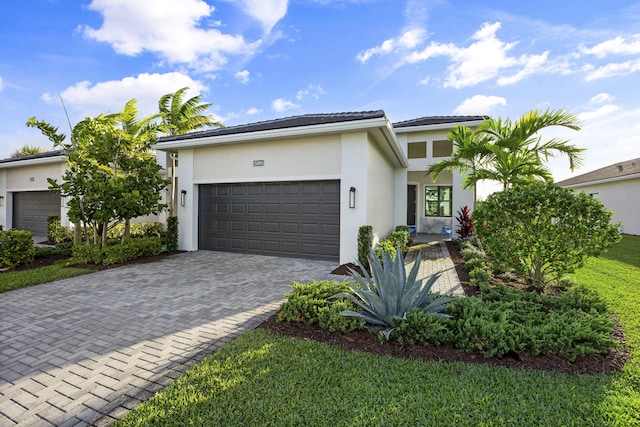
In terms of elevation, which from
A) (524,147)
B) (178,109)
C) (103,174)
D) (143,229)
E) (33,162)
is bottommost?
(143,229)

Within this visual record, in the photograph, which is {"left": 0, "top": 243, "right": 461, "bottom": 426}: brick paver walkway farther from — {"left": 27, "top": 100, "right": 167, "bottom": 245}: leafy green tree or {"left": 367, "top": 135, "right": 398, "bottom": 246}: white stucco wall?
{"left": 367, "top": 135, "right": 398, "bottom": 246}: white stucco wall

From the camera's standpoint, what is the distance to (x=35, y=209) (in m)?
15.3

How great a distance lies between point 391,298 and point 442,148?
12498 mm

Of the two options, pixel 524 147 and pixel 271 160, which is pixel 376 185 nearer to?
pixel 271 160

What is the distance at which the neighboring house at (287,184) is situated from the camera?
8133 mm

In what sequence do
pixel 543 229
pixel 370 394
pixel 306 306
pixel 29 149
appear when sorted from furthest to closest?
pixel 29 149 → pixel 543 229 → pixel 306 306 → pixel 370 394

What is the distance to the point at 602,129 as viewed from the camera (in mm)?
8961

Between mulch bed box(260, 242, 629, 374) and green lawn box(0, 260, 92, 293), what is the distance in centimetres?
597

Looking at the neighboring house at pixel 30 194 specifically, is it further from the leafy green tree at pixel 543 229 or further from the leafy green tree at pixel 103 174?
the leafy green tree at pixel 543 229

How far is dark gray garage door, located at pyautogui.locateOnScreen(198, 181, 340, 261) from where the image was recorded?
874 cm

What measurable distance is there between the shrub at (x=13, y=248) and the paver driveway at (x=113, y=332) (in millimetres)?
2540

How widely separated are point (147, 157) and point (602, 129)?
46.6 feet

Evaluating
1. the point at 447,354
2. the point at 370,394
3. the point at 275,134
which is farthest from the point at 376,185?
the point at 370,394

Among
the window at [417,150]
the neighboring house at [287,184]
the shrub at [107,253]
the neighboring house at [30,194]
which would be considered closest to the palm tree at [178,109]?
the neighboring house at [30,194]
